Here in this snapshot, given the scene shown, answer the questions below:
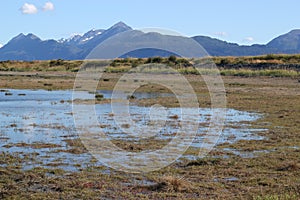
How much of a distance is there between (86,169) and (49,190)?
85.6 inches

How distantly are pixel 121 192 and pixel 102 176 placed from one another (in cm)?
157

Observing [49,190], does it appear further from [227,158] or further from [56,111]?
[56,111]

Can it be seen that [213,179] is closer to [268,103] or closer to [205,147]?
[205,147]

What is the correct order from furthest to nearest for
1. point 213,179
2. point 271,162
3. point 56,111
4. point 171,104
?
point 171,104 → point 56,111 → point 271,162 → point 213,179

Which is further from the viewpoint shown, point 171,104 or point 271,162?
point 171,104

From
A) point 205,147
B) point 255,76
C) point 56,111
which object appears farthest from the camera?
point 255,76

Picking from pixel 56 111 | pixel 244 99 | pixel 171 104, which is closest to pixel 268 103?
pixel 244 99

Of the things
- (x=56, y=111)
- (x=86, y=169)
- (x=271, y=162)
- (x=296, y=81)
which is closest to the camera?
(x=86, y=169)

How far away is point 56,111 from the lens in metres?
28.0

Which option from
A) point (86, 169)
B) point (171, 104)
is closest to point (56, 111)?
point (171, 104)

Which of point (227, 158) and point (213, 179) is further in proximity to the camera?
point (227, 158)

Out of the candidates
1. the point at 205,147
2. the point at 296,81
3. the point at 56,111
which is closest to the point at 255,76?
the point at 296,81

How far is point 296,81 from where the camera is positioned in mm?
51781

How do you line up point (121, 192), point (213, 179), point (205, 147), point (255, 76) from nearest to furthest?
point (121, 192), point (213, 179), point (205, 147), point (255, 76)
